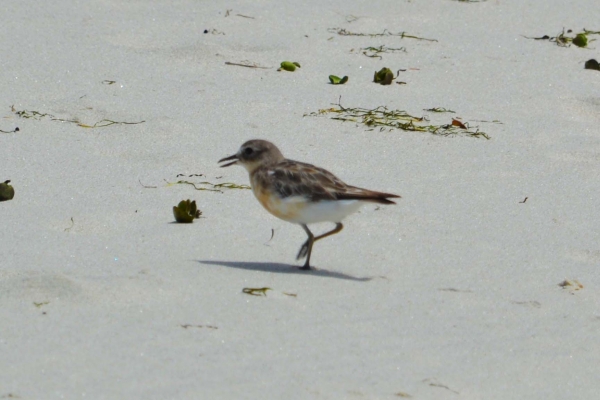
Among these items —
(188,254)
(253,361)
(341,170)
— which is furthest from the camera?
(341,170)

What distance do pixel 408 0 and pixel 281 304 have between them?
5.90 m

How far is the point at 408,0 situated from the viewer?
10344 mm

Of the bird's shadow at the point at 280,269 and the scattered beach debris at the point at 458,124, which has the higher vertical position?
the scattered beach debris at the point at 458,124

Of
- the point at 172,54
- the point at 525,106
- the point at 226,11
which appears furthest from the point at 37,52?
the point at 525,106

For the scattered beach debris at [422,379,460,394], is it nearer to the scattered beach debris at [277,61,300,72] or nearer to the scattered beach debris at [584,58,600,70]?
the scattered beach debris at [277,61,300,72]

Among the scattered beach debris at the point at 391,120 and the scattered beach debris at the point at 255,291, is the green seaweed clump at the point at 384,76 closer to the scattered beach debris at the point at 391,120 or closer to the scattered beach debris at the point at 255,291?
the scattered beach debris at the point at 391,120

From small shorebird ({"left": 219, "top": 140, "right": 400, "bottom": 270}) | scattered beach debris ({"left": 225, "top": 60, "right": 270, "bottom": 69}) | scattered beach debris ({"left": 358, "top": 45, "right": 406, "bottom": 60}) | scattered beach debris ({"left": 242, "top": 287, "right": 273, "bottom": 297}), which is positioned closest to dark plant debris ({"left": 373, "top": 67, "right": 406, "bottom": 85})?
scattered beach debris ({"left": 358, "top": 45, "right": 406, "bottom": 60})

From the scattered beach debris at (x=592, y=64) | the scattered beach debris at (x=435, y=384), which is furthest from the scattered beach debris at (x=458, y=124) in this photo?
the scattered beach debris at (x=435, y=384)

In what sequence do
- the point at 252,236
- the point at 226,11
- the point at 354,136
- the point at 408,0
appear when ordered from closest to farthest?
the point at 252,236 < the point at 354,136 < the point at 226,11 < the point at 408,0

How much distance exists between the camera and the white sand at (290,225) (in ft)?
15.0

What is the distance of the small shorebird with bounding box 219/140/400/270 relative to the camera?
5.77m

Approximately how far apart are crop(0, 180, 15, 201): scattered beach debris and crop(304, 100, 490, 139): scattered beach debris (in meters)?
2.50

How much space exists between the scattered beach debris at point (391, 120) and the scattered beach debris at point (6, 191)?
8.19ft

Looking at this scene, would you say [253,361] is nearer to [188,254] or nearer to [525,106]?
[188,254]
